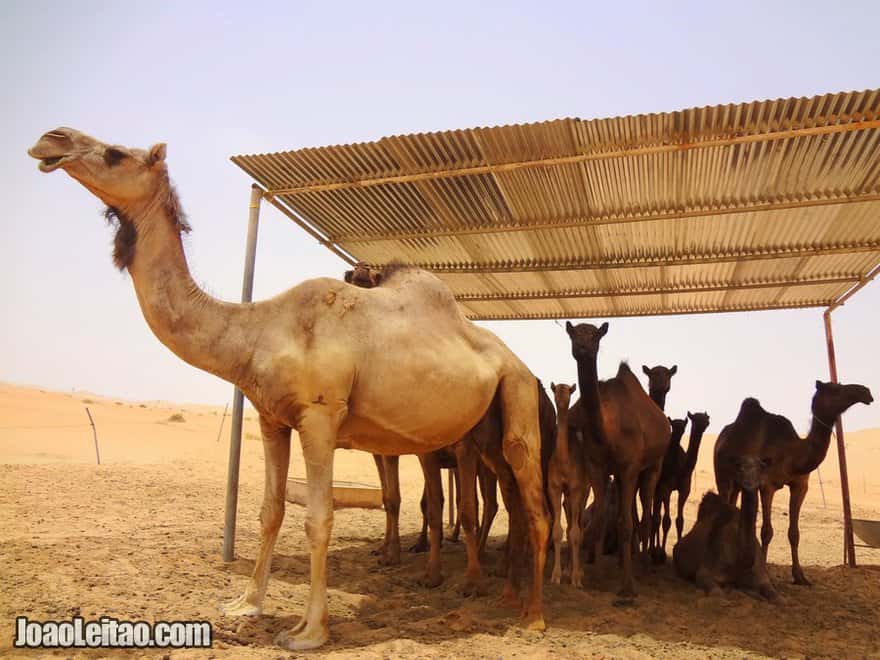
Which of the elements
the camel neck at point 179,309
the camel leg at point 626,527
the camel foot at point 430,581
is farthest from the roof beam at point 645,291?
the camel neck at point 179,309

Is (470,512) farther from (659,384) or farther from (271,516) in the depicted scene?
(659,384)

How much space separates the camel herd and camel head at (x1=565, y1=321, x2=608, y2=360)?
1 cm

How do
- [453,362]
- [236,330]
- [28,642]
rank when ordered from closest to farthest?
[28,642]
[236,330]
[453,362]

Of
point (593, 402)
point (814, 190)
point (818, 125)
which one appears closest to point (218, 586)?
point (593, 402)

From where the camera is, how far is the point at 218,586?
5695 millimetres

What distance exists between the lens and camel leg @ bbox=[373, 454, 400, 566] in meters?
7.93

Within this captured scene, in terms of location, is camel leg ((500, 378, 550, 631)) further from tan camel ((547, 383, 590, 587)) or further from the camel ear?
the camel ear

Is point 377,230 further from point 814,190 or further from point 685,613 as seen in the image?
point 685,613

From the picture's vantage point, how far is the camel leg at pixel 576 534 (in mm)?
7254

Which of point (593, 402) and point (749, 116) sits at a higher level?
point (749, 116)

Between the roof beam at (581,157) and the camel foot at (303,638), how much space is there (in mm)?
4375

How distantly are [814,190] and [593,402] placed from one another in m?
3.21

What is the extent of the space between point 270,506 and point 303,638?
1186 mm

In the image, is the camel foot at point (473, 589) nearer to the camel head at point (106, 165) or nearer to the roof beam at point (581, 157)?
the roof beam at point (581, 157)
